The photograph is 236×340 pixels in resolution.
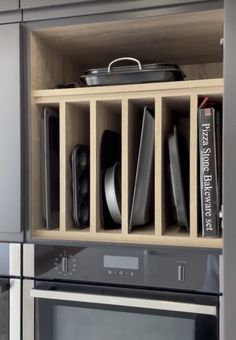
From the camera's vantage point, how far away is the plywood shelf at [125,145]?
2.94 ft

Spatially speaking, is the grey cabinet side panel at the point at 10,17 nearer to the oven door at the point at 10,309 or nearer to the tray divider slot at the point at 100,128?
the tray divider slot at the point at 100,128

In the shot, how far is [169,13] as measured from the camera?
893 millimetres

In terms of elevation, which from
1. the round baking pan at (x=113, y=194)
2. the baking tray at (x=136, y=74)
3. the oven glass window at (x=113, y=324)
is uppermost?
the baking tray at (x=136, y=74)

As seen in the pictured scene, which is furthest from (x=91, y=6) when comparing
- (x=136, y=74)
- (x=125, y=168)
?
(x=125, y=168)

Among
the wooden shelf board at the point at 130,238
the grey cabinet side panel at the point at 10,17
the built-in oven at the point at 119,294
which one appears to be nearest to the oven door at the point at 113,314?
the built-in oven at the point at 119,294

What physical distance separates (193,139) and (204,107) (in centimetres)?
8

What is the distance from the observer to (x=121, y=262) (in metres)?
0.92

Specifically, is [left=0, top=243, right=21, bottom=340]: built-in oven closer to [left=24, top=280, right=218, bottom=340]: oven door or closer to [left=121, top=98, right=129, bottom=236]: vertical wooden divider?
[left=24, top=280, right=218, bottom=340]: oven door

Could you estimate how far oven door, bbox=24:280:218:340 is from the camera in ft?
2.80

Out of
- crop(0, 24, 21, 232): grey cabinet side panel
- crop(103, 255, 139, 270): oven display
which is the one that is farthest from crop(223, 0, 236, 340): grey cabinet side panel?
crop(0, 24, 21, 232): grey cabinet side panel

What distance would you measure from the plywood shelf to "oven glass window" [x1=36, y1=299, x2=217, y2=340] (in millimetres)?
162

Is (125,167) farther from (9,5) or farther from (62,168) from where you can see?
(9,5)

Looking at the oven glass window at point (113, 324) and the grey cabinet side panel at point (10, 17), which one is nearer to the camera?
the oven glass window at point (113, 324)

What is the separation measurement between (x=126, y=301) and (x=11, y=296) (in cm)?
30
